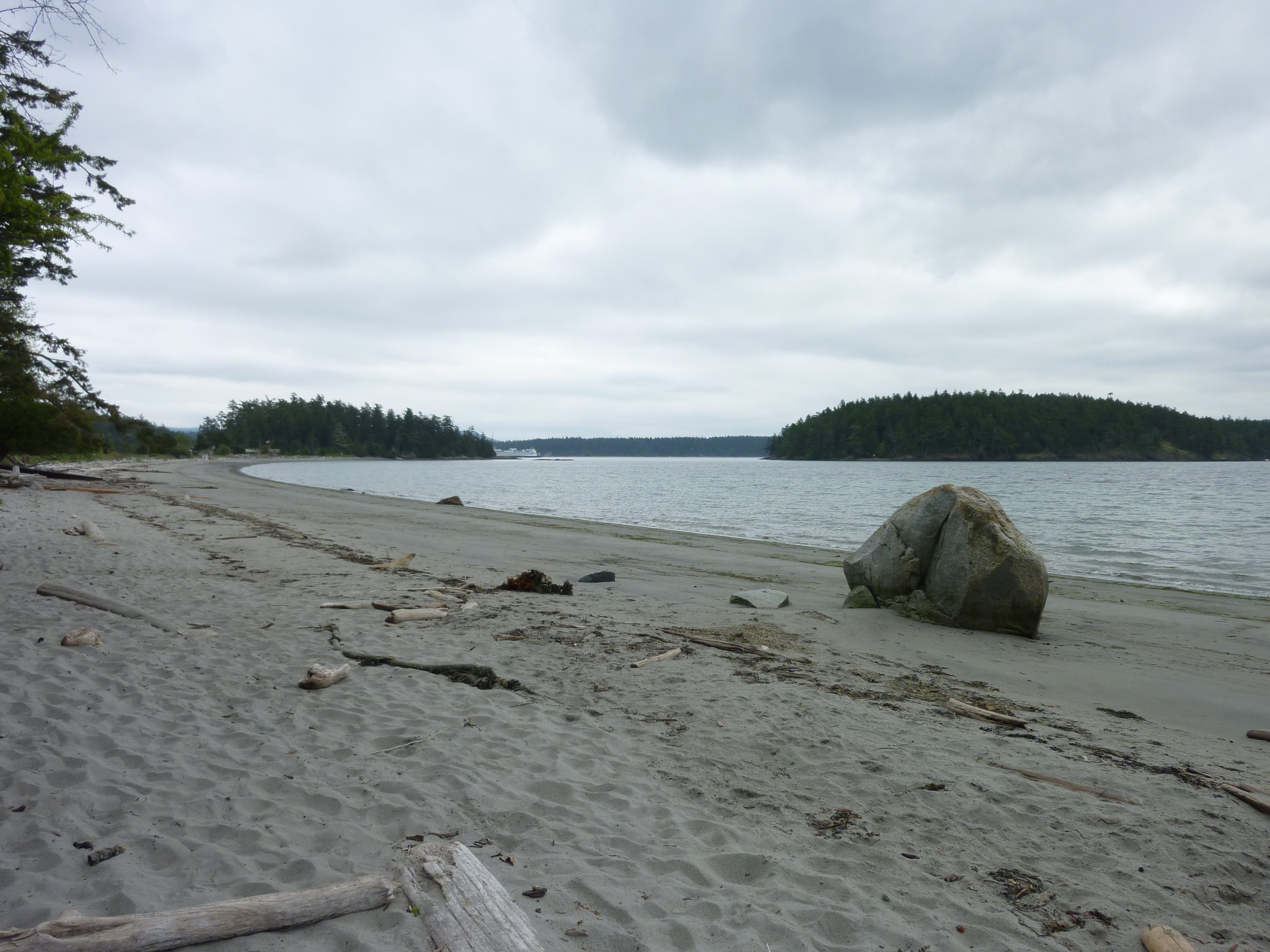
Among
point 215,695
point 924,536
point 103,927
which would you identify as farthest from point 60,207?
point 924,536

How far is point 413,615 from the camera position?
26.3ft

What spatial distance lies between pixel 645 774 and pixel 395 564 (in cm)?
916

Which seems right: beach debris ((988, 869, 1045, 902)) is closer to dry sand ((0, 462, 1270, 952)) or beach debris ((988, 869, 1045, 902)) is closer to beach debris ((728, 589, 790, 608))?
dry sand ((0, 462, 1270, 952))

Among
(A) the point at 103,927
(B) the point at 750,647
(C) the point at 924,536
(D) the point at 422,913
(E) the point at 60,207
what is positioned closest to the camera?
(A) the point at 103,927

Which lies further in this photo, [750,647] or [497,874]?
[750,647]

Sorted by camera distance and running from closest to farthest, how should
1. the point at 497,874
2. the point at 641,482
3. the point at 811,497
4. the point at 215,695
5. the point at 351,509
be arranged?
1. the point at 497,874
2. the point at 215,695
3. the point at 351,509
4. the point at 811,497
5. the point at 641,482

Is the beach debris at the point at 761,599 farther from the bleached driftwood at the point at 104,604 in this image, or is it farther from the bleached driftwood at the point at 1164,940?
the bleached driftwood at the point at 1164,940

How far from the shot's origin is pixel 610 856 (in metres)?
3.33

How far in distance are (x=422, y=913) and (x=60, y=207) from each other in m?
9.57

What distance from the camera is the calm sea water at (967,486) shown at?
60.8 ft

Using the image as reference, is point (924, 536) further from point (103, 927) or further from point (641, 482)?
point (641, 482)

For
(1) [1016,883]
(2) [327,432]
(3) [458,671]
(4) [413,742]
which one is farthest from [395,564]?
(2) [327,432]

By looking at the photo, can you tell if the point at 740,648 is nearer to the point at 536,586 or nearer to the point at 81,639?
the point at 536,586

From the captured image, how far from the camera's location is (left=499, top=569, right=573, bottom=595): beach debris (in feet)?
34.2
